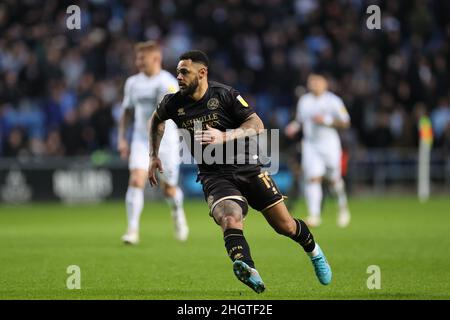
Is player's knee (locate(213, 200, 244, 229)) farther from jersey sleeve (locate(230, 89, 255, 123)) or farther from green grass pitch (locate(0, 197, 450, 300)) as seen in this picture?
jersey sleeve (locate(230, 89, 255, 123))

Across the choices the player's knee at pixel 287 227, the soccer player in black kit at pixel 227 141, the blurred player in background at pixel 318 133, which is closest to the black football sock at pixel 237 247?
the soccer player in black kit at pixel 227 141

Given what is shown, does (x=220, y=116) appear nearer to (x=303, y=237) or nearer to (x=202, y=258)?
(x=303, y=237)

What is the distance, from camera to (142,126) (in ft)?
45.9

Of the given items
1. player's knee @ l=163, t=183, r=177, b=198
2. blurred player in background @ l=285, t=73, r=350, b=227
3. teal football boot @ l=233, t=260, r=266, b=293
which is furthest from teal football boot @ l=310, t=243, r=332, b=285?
blurred player in background @ l=285, t=73, r=350, b=227

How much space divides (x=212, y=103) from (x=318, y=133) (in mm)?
8542

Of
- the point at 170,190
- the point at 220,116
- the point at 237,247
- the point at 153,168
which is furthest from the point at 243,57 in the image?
the point at 237,247

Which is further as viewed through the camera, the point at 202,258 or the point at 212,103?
the point at 202,258

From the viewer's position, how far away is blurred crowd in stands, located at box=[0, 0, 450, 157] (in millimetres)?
24000

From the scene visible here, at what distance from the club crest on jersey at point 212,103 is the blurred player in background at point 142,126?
4707 mm

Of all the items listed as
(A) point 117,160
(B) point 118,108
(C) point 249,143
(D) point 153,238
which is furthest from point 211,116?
(B) point 118,108

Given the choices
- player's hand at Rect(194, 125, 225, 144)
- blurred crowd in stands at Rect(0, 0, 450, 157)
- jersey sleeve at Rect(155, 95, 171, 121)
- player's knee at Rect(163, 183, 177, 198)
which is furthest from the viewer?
blurred crowd in stands at Rect(0, 0, 450, 157)

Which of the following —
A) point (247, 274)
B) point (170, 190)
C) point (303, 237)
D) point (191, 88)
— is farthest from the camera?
point (170, 190)

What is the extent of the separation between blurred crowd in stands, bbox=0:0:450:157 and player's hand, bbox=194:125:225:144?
1523 centimetres

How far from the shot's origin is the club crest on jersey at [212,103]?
8977mm
